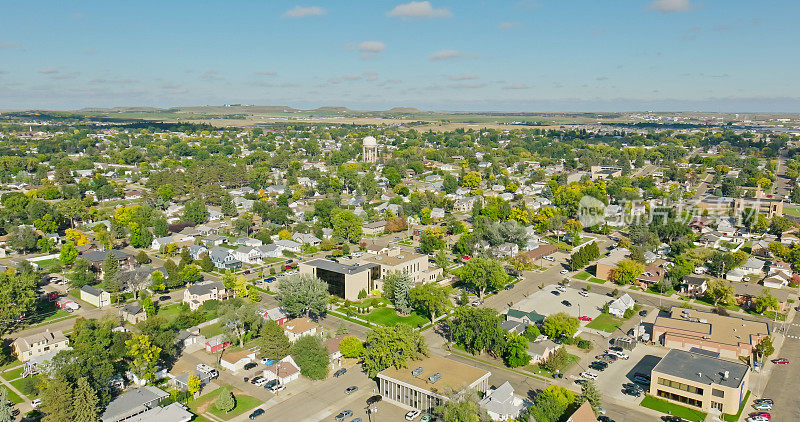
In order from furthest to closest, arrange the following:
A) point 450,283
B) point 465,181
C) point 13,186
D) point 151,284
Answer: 1. point 465,181
2. point 13,186
3. point 450,283
4. point 151,284

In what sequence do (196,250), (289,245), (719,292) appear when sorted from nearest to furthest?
(719,292) → (196,250) → (289,245)

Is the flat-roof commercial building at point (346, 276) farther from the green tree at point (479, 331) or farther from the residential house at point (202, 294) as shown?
the green tree at point (479, 331)

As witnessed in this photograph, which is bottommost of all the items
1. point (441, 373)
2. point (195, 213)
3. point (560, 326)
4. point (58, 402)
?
point (560, 326)

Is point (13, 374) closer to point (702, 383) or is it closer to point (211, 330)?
point (211, 330)

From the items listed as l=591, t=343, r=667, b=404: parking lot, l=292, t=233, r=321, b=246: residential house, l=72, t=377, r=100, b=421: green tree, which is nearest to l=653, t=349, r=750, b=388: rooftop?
l=591, t=343, r=667, b=404: parking lot

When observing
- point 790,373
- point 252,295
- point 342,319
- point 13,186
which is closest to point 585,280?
point 790,373

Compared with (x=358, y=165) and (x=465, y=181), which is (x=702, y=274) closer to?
(x=465, y=181)

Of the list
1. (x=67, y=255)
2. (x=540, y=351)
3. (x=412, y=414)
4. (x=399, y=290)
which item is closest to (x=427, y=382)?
(x=412, y=414)
